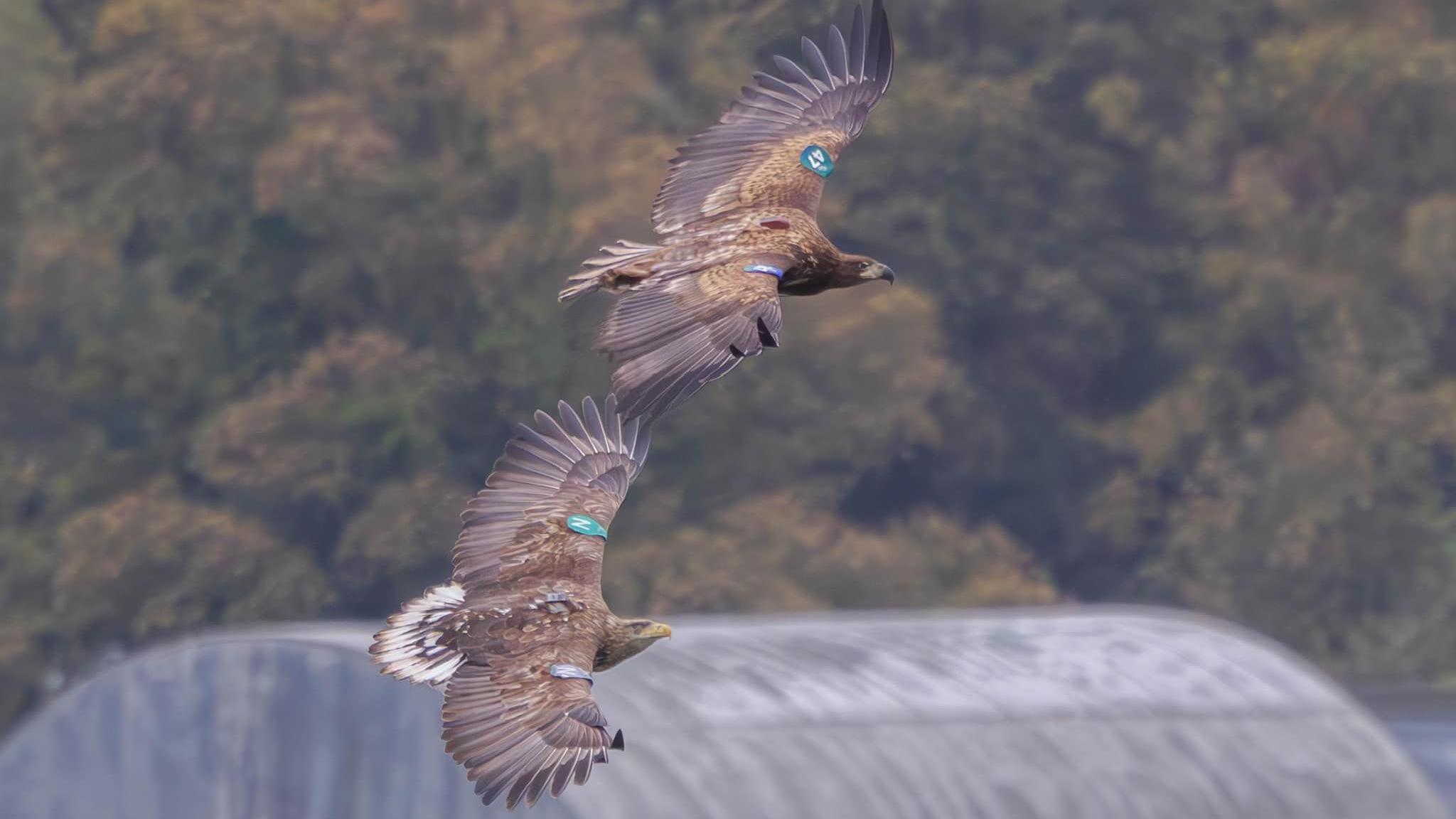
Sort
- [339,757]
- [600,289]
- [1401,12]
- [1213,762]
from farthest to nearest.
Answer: [1401,12]
[1213,762]
[339,757]
[600,289]

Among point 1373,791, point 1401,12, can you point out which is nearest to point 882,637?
point 1373,791

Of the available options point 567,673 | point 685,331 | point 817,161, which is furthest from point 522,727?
point 817,161

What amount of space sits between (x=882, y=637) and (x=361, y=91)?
46.3 feet

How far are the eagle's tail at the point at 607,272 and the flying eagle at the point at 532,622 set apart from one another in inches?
19.0

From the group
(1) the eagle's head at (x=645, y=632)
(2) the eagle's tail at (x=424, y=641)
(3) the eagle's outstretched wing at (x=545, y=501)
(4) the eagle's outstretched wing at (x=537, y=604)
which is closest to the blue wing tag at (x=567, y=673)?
(4) the eagle's outstretched wing at (x=537, y=604)

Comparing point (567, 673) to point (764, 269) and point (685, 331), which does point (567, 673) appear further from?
point (764, 269)

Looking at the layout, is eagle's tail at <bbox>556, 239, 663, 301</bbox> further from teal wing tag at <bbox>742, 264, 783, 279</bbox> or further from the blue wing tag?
the blue wing tag

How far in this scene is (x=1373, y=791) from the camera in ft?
56.8

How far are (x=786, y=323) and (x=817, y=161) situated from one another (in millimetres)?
18355

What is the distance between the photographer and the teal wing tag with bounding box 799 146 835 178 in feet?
26.5

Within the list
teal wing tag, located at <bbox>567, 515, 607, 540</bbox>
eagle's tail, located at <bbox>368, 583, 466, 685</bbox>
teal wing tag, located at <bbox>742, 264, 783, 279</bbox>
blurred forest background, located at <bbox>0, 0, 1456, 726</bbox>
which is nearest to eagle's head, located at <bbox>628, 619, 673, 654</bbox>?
teal wing tag, located at <bbox>567, 515, 607, 540</bbox>

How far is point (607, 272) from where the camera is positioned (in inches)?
272

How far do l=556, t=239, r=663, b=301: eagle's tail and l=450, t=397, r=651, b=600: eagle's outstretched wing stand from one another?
14.6 inches

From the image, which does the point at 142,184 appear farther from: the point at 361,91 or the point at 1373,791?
the point at 1373,791
